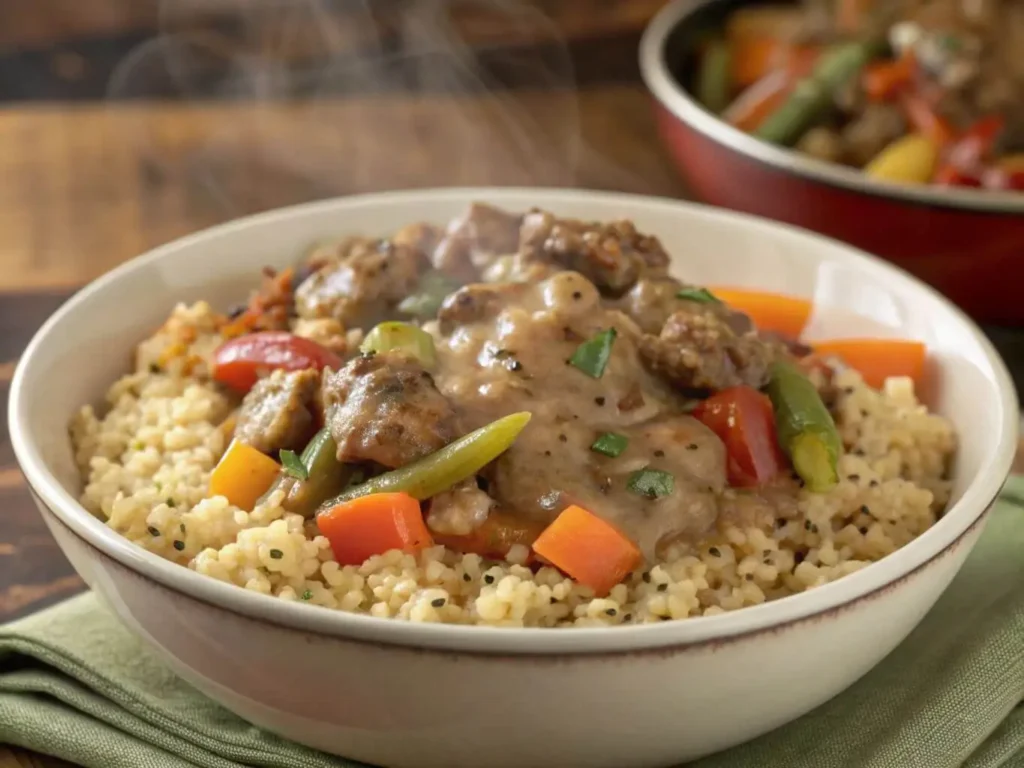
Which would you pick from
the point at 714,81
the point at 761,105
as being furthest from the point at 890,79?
the point at 714,81

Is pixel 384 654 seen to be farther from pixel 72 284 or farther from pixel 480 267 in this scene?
pixel 72 284

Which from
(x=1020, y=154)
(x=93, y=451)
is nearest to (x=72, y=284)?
(x=93, y=451)

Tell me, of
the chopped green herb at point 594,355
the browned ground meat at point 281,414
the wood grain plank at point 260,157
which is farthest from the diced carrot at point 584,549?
the wood grain plank at point 260,157

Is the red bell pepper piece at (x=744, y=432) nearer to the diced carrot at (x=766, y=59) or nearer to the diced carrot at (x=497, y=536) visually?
the diced carrot at (x=497, y=536)

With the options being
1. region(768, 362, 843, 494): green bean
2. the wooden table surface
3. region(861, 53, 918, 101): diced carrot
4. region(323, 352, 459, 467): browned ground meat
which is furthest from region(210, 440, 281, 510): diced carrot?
region(861, 53, 918, 101): diced carrot

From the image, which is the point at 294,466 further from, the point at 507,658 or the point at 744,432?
the point at 744,432

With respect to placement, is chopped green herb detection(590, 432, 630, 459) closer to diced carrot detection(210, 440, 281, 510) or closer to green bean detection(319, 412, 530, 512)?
green bean detection(319, 412, 530, 512)

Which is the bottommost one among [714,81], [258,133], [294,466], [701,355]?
[258,133]
